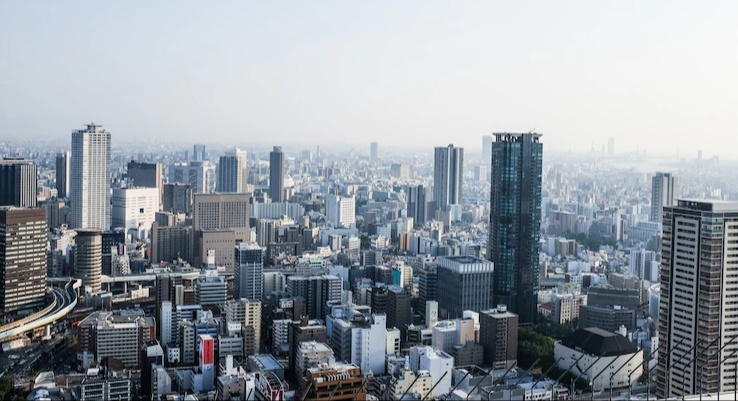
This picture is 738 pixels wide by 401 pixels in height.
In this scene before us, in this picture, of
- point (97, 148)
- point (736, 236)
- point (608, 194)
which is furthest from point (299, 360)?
point (97, 148)

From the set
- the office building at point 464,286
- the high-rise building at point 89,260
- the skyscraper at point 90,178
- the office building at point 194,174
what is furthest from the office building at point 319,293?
the office building at point 194,174

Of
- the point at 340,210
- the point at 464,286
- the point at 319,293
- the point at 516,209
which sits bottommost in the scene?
the point at 319,293

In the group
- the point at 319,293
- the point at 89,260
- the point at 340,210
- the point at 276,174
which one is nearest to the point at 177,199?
the point at 340,210

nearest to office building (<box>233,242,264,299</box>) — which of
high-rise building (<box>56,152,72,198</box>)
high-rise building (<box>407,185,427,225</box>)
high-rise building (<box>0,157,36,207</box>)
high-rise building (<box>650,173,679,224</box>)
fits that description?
high-rise building (<box>650,173,679,224</box>)

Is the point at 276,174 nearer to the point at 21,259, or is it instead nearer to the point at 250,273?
the point at 250,273

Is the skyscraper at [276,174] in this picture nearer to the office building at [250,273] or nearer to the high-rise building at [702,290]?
the office building at [250,273]

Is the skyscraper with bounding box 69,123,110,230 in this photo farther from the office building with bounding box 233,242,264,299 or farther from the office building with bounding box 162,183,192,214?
the office building with bounding box 233,242,264,299
